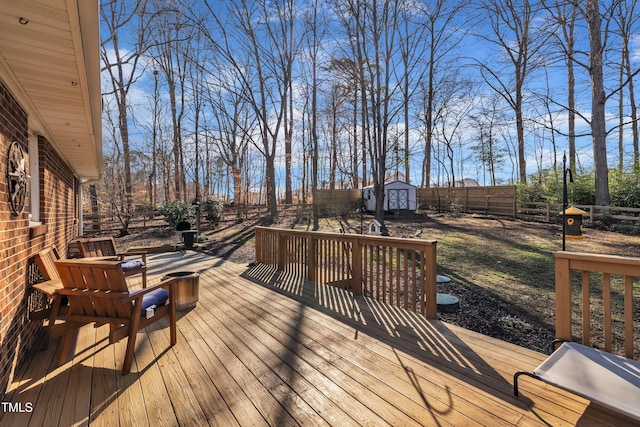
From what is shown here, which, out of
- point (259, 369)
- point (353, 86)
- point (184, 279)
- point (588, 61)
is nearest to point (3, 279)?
point (184, 279)

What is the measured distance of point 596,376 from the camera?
1689 mm

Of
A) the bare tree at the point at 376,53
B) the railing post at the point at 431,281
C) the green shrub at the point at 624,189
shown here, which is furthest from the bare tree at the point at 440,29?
the railing post at the point at 431,281

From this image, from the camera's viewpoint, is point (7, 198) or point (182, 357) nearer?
point (7, 198)

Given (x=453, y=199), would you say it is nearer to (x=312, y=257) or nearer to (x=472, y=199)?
(x=472, y=199)

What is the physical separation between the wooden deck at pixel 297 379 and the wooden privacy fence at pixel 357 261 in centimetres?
36

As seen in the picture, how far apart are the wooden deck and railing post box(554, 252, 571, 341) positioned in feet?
1.04

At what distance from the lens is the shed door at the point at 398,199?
19.5 metres

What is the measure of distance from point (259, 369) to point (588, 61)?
15.8 metres

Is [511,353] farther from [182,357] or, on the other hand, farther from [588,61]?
[588,61]

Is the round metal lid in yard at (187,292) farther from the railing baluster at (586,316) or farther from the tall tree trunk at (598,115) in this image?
the tall tree trunk at (598,115)

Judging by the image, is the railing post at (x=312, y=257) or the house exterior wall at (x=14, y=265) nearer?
the house exterior wall at (x=14, y=265)

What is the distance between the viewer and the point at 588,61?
455 inches

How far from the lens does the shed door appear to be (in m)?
19.5

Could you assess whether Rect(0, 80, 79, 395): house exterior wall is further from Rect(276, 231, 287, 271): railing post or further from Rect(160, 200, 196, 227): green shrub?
Rect(160, 200, 196, 227): green shrub
